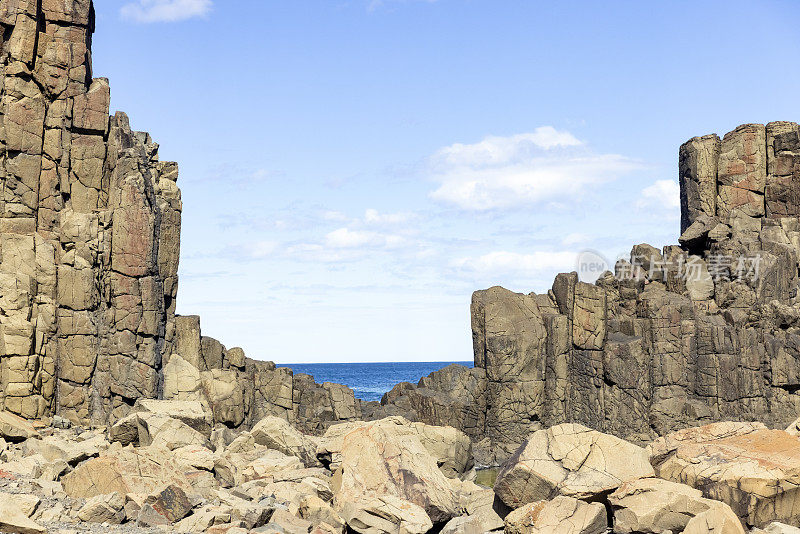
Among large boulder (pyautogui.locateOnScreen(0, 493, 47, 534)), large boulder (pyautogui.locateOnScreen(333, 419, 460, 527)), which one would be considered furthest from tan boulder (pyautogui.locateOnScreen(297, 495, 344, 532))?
large boulder (pyautogui.locateOnScreen(0, 493, 47, 534))

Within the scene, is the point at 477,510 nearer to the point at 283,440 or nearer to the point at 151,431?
the point at 283,440

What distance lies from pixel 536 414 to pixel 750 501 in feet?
72.9

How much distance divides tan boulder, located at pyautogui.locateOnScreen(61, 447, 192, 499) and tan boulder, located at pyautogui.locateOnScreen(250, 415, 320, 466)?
379cm

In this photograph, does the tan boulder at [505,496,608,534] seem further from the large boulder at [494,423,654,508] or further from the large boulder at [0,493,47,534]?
the large boulder at [0,493,47,534]

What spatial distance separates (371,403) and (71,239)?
16.1 meters

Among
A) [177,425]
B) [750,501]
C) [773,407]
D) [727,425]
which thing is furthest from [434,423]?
[750,501]

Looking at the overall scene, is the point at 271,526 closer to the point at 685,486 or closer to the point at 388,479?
the point at 388,479

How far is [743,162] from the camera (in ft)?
135

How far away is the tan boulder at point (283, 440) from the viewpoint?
67.8ft

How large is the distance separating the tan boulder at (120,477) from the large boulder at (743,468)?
10.0 m

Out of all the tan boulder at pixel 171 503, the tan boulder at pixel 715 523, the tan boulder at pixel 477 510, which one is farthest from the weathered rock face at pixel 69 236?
the tan boulder at pixel 715 523

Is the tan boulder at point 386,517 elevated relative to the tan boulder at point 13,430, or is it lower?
lower

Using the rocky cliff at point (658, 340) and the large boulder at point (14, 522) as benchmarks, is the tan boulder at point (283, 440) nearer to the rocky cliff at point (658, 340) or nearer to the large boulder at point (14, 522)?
the large boulder at point (14, 522)

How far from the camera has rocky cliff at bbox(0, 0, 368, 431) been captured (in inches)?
1064
